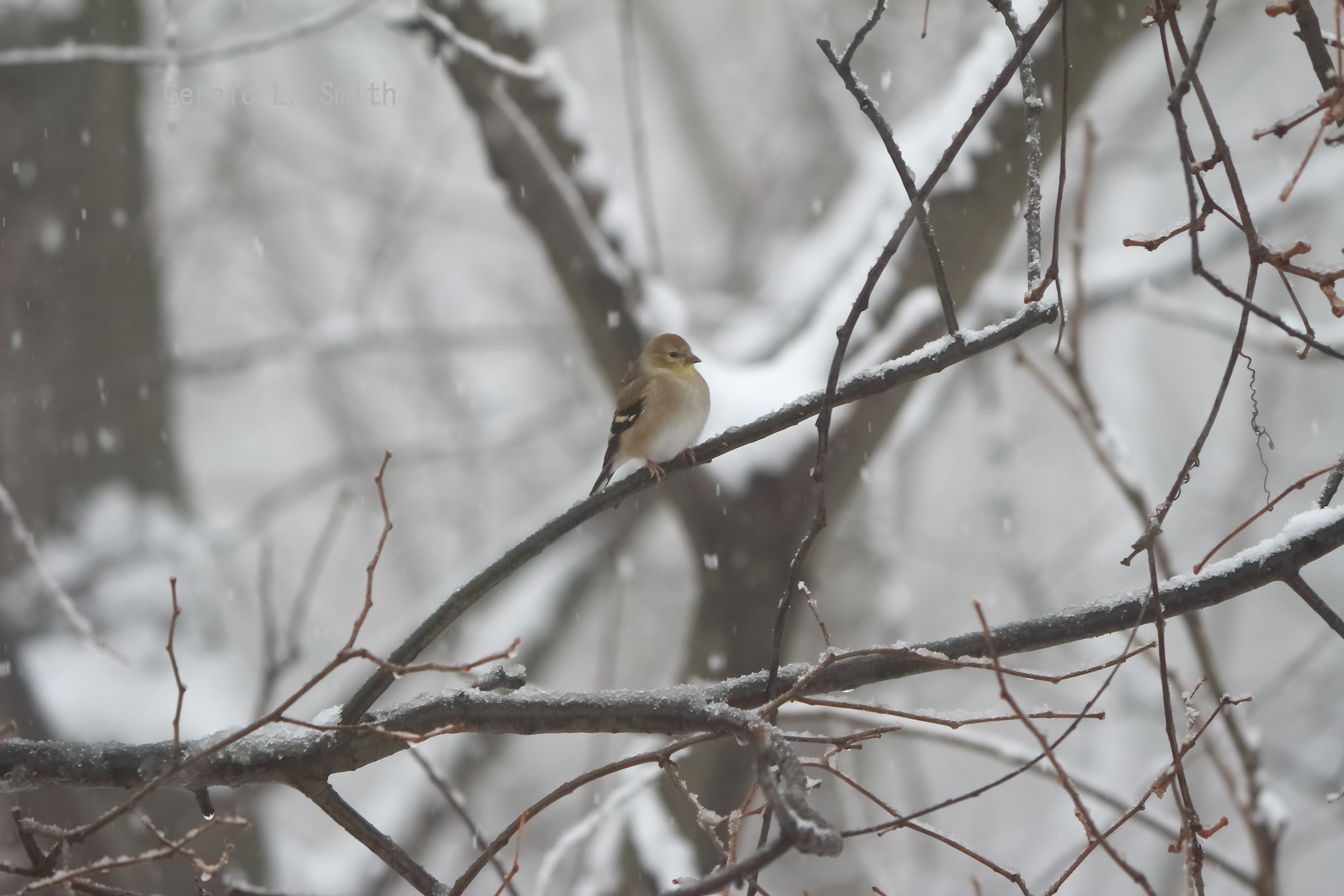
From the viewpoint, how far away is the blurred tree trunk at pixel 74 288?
14.3 ft

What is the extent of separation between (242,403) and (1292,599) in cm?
1562

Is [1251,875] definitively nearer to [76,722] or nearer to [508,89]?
[508,89]

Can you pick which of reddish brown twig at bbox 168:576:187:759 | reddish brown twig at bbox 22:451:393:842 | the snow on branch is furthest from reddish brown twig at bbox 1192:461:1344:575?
reddish brown twig at bbox 168:576:187:759

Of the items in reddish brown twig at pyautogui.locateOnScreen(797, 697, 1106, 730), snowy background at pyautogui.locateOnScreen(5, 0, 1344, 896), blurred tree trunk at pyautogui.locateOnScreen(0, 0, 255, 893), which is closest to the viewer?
reddish brown twig at pyautogui.locateOnScreen(797, 697, 1106, 730)

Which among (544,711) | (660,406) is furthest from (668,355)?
(544,711)

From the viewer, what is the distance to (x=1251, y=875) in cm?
231

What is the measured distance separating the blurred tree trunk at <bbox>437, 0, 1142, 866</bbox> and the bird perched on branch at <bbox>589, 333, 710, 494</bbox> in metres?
0.17

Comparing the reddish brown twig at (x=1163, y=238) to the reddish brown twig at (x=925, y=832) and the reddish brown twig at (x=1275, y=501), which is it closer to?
the reddish brown twig at (x=1275, y=501)

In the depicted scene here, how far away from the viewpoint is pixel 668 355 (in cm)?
333

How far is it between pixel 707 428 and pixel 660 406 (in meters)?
0.34

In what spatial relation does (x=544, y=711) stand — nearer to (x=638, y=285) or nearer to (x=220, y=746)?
(x=220, y=746)

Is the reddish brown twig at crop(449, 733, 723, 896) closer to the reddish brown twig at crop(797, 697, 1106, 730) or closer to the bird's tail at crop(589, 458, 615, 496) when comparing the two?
the reddish brown twig at crop(797, 697, 1106, 730)

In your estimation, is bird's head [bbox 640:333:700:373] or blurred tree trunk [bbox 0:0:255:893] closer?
bird's head [bbox 640:333:700:373]

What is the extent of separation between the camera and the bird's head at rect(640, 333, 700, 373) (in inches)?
131
